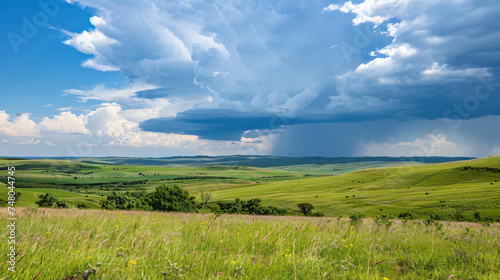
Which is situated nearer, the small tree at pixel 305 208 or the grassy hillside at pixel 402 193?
the grassy hillside at pixel 402 193

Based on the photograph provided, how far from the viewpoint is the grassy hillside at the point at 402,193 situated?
9206cm

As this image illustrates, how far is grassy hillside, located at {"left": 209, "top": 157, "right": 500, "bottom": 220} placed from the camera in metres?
92.1

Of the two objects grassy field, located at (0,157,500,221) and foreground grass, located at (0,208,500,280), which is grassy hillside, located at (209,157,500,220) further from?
foreground grass, located at (0,208,500,280)

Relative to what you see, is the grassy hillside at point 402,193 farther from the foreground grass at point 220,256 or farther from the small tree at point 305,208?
the foreground grass at point 220,256

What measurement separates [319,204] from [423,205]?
34789 mm

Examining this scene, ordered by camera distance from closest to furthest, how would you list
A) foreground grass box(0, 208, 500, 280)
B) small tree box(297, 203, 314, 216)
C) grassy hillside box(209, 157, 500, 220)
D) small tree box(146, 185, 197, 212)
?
foreground grass box(0, 208, 500, 280) < small tree box(146, 185, 197, 212) < grassy hillside box(209, 157, 500, 220) < small tree box(297, 203, 314, 216)

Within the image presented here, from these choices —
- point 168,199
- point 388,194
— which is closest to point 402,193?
point 388,194

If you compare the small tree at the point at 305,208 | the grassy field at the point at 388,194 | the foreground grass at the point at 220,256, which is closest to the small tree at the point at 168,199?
the grassy field at the point at 388,194

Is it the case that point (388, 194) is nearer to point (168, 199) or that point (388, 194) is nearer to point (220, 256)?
point (168, 199)

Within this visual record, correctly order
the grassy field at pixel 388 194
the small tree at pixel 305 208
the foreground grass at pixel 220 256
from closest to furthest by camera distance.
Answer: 1. the foreground grass at pixel 220 256
2. the grassy field at pixel 388 194
3. the small tree at pixel 305 208

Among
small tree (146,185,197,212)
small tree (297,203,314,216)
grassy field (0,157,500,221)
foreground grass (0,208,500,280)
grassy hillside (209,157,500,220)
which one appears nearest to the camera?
foreground grass (0,208,500,280)

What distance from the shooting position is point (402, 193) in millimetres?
129375

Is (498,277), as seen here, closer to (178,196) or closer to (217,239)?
(217,239)

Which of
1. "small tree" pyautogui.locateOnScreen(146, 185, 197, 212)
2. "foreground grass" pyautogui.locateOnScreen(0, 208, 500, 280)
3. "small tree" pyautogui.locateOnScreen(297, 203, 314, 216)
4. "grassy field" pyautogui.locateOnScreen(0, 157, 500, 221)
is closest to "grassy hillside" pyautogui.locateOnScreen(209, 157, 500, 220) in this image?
"grassy field" pyautogui.locateOnScreen(0, 157, 500, 221)
